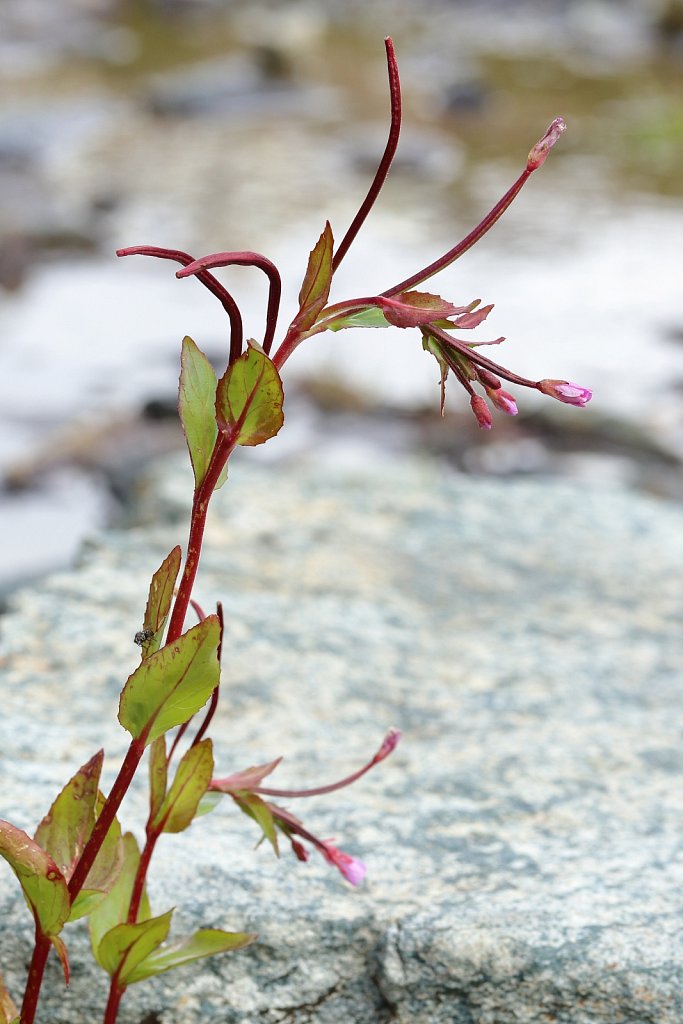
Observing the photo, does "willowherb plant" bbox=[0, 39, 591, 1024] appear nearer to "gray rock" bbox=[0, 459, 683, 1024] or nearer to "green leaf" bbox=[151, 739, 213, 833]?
"green leaf" bbox=[151, 739, 213, 833]

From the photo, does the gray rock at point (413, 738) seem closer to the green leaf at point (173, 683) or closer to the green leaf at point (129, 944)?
the green leaf at point (129, 944)

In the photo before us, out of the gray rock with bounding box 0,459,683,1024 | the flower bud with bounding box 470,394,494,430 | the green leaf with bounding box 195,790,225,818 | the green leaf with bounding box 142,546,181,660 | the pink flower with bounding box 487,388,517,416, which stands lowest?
the gray rock with bounding box 0,459,683,1024

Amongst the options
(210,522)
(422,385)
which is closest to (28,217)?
(422,385)

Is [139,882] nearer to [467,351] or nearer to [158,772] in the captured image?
[158,772]

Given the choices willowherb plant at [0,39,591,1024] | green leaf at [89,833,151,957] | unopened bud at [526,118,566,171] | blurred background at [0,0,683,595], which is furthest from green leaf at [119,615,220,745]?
blurred background at [0,0,683,595]

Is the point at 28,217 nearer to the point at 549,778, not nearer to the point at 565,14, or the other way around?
the point at 549,778
